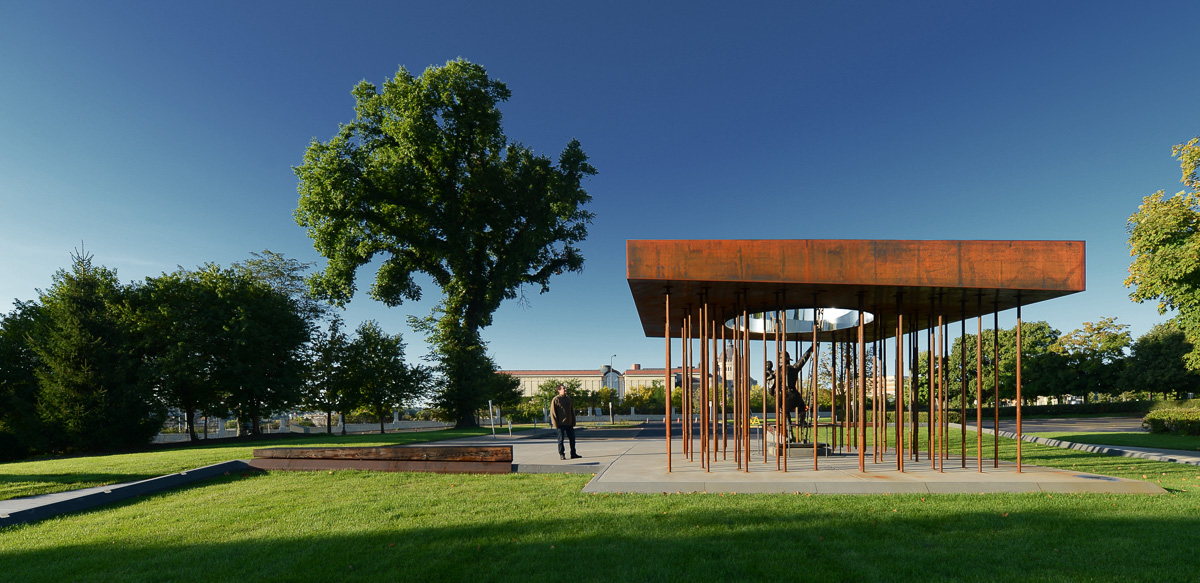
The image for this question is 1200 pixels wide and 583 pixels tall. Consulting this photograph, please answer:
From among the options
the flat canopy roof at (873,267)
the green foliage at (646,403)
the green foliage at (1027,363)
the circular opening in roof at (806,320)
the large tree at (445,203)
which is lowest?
the green foliage at (646,403)

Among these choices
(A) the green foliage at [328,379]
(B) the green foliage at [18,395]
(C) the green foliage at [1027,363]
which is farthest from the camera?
(C) the green foliage at [1027,363]

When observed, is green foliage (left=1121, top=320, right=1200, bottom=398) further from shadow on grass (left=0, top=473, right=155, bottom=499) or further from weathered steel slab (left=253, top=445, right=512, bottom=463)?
shadow on grass (left=0, top=473, right=155, bottom=499)

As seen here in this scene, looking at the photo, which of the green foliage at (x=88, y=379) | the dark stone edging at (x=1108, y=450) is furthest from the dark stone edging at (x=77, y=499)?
the dark stone edging at (x=1108, y=450)

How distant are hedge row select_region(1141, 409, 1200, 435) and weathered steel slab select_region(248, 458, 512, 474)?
25.3 meters

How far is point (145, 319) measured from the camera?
2997cm

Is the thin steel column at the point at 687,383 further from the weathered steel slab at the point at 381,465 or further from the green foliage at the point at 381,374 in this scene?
the green foliage at the point at 381,374

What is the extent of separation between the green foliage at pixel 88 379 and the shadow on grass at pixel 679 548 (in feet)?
78.8

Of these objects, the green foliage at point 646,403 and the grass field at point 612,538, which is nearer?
the grass field at point 612,538

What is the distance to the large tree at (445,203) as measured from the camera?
3033cm

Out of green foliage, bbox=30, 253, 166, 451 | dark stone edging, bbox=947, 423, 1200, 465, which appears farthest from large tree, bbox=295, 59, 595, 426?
dark stone edging, bbox=947, 423, 1200, 465

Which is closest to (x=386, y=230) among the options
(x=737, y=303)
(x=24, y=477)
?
(x=24, y=477)

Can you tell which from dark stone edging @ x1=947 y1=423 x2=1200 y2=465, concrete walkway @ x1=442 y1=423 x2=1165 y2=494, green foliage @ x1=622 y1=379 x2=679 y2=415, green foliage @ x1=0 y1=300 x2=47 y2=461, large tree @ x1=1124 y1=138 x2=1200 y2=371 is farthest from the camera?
green foliage @ x1=622 y1=379 x2=679 y2=415

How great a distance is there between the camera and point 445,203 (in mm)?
32531

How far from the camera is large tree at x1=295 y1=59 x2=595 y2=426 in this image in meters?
30.3
